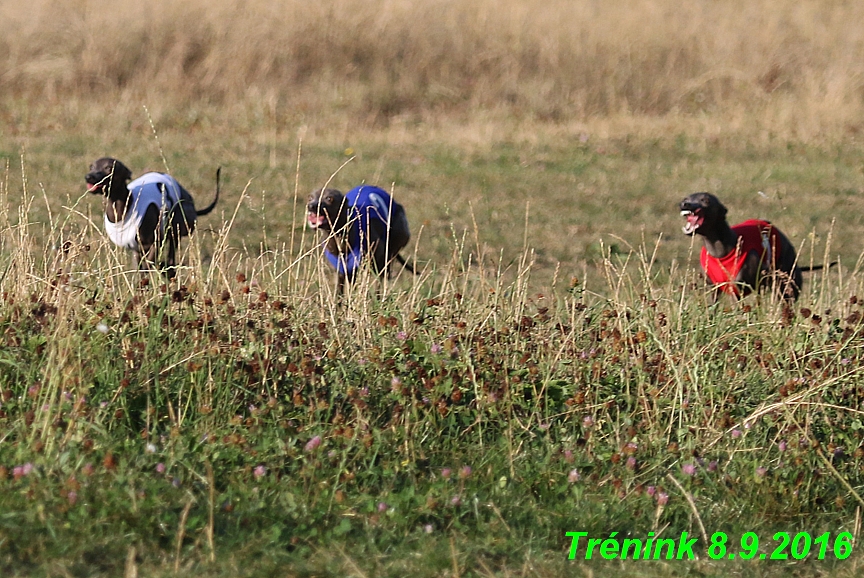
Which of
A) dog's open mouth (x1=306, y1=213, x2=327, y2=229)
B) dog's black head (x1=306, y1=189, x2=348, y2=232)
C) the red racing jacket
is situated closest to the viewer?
dog's open mouth (x1=306, y1=213, x2=327, y2=229)

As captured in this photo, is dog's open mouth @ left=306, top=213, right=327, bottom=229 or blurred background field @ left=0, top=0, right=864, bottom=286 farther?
blurred background field @ left=0, top=0, right=864, bottom=286

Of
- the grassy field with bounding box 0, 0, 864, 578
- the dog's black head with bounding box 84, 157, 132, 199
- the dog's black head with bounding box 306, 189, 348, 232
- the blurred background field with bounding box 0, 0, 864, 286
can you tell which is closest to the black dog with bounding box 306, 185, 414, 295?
the dog's black head with bounding box 306, 189, 348, 232

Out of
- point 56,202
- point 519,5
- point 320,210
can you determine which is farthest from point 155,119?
point 320,210

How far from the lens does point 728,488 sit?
15.3 ft

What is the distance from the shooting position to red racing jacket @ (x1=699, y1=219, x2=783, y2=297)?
24.3ft

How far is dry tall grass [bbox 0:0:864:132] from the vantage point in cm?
1630

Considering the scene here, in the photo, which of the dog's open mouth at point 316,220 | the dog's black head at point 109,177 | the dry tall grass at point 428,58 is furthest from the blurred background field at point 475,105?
the dog's open mouth at point 316,220

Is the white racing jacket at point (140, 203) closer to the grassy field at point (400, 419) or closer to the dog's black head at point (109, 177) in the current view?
the dog's black head at point (109, 177)

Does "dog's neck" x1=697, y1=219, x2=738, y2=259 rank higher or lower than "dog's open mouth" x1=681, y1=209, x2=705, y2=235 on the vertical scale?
lower

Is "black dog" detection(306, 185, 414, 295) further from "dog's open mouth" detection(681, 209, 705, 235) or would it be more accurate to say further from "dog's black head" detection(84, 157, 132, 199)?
"dog's open mouth" detection(681, 209, 705, 235)

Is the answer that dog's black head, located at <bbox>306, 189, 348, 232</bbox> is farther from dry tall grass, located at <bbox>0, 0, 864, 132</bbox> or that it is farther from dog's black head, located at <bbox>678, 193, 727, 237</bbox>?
dry tall grass, located at <bbox>0, 0, 864, 132</bbox>

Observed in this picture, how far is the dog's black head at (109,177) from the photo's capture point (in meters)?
7.34

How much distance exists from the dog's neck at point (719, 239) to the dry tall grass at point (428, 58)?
8.77 meters

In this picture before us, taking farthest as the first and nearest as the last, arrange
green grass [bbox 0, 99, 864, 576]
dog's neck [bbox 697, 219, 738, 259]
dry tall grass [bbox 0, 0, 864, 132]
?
dry tall grass [bbox 0, 0, 864, 132]
dog's neck [bbox 697, 219, 738, 259]
green grass [bbox 0, 99, 864, 576]
